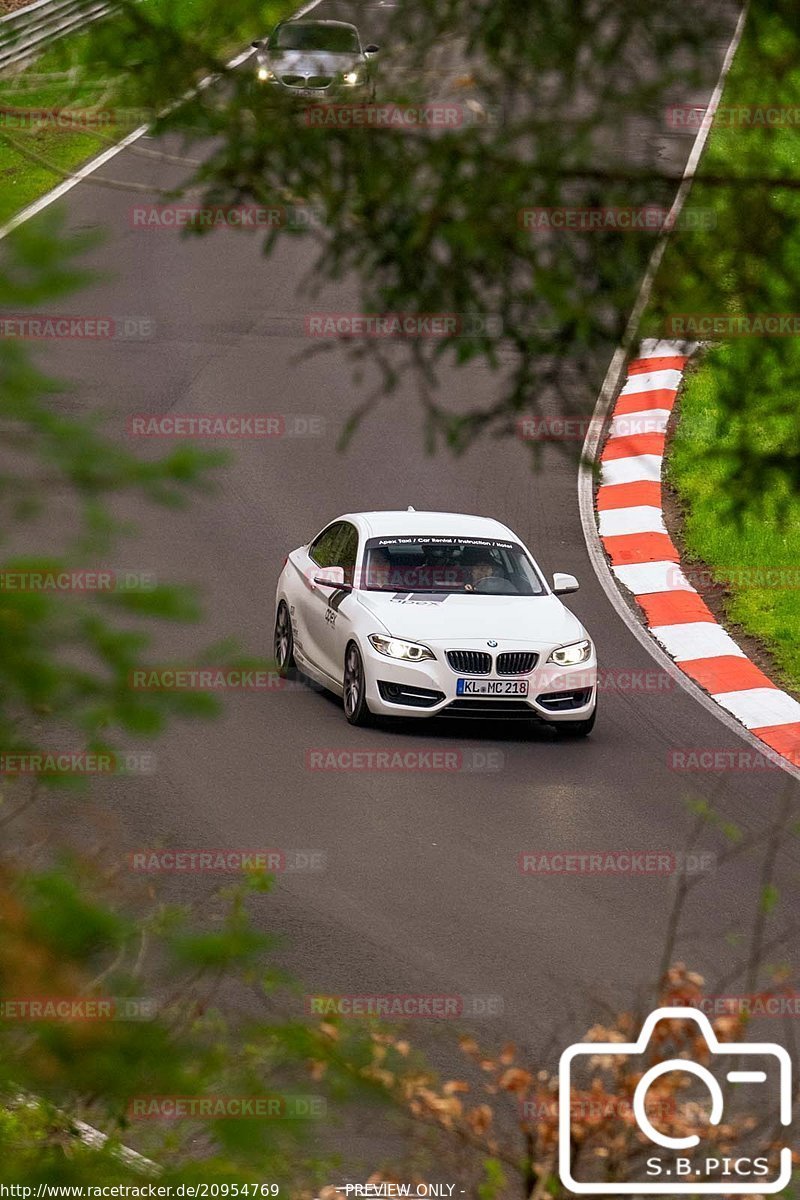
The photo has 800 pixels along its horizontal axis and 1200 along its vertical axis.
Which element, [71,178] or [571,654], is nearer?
[71,178]

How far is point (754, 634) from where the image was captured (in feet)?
54.7

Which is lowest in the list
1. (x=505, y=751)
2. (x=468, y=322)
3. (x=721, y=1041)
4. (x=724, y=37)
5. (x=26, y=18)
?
(x=505, y=751)

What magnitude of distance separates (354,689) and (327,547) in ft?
6.27

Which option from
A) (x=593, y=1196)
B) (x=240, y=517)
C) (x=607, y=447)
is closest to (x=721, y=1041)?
(x=593, y=1196)

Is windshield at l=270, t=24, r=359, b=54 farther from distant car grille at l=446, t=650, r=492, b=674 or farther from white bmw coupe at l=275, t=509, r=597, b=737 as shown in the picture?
distant car grille at l=446, t=650, r=492, b=674

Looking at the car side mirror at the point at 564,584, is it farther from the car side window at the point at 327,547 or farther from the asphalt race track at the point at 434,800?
the car side window at the point at 327,547

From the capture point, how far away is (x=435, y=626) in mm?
13375

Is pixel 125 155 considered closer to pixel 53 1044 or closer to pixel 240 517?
pixel 240 517

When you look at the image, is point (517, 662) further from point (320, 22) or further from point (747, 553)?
point (320, 22)

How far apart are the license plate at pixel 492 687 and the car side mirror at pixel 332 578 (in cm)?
152

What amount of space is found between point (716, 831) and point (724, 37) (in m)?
7.38

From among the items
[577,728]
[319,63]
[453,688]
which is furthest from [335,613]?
[319,63]

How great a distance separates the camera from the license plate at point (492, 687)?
518 inches

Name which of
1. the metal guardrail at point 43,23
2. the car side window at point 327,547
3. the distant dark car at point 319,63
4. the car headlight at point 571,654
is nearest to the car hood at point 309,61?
the distant dark car at point 319,63
